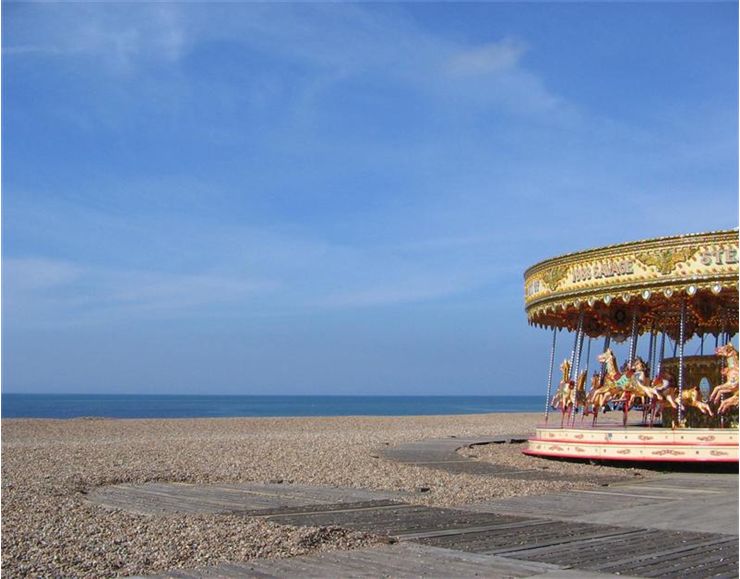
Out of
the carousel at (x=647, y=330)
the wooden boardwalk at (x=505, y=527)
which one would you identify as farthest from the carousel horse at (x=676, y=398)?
the wooden boardwalk at (x=505, y=527)

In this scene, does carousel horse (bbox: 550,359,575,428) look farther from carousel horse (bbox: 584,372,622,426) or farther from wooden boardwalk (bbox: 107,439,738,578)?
wooden boardwalk (bbox: 107,439,738,578)

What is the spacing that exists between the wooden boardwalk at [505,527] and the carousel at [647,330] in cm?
243

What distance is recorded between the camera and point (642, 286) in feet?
55.3

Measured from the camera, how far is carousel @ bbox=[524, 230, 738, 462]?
16031mm

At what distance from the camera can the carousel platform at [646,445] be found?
15555mm

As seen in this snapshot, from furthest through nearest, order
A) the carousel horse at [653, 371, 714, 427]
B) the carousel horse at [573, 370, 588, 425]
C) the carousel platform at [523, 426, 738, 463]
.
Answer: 1. the carousel horse at [573, 370, 588, 425]
2. the carousel horse at [653, 371, 714, 427]
3. the carousel platform at [523, 426, 738, 463]

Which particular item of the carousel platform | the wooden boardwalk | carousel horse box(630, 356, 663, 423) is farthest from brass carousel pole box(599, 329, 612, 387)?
the wooden boardwalk

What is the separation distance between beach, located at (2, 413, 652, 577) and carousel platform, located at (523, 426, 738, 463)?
0.42 meters

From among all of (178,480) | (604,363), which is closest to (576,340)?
(604,363)

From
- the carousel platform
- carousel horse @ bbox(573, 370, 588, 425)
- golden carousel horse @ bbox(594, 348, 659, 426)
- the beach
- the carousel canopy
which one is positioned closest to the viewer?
the beach

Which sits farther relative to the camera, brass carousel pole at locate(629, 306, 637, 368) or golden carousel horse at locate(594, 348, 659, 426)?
brass carousel pole at locate(629, 306, 637, 368)

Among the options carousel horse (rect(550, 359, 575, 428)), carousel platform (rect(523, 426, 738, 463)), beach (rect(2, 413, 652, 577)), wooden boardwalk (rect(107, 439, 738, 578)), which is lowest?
beach (rect(2, 413, 652, 577))

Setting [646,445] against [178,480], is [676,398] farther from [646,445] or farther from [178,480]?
[178,480]

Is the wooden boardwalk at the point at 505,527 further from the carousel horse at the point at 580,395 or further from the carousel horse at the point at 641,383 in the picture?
the carousel horse at the point at 580,395
